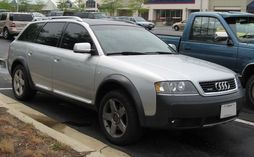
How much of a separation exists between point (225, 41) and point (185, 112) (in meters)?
3.88

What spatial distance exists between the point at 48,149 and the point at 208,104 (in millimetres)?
1936

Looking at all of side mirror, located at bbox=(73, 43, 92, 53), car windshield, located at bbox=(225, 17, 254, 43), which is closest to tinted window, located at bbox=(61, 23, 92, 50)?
side mirror, located at bbox=(73, 43, 92, 53)

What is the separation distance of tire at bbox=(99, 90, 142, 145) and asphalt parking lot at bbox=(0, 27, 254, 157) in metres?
0.14

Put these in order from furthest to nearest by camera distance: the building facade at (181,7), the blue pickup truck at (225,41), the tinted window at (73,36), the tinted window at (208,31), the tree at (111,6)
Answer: the tree at (111,6)
the building facade at (181,7)
the tinted window at (208,31)
the blue pickup truck at (225,41)
the tinted window at (73,36)

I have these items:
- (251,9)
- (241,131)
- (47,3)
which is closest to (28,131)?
(241,131)

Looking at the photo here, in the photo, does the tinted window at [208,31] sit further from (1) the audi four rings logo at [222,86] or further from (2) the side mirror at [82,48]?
(2) the side mirror at [82,48]

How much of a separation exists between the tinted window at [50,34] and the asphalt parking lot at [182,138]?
1.15 m

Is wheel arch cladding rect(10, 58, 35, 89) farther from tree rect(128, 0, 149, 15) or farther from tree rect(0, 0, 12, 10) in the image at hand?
tree rect(0, 0, 12, 10)

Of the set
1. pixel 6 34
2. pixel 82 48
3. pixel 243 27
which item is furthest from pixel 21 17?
pixel 82 48

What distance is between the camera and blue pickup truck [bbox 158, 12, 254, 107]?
28.6ft

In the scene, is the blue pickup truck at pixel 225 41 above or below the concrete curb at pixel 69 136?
above

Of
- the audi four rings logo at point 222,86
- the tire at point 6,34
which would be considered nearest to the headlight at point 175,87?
the audi four rings logo at point 222,86

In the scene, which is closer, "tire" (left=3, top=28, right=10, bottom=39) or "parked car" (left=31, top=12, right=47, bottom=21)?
"parked car" (left=31, top=12, right=47, bottom=21)

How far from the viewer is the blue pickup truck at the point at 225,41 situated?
873cm
